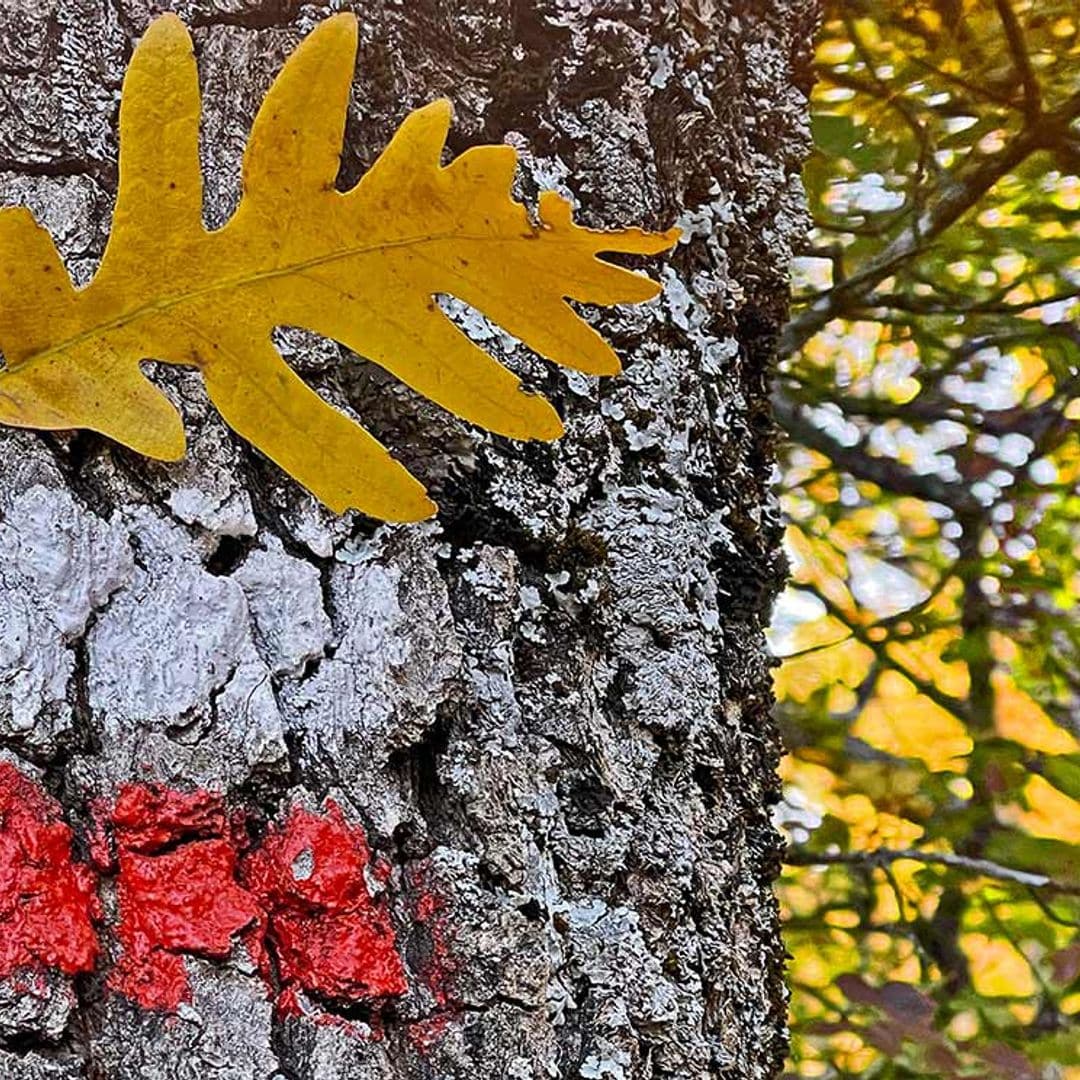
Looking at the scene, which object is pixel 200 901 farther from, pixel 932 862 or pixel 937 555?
pixel 937 555

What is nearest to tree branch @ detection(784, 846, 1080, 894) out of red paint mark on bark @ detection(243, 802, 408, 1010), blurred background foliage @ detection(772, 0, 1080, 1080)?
blurred background foliage @ detection(772, 0, 1080, 1080)

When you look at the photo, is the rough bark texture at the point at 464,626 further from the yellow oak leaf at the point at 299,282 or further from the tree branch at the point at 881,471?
the tree branch at the point at 881,471

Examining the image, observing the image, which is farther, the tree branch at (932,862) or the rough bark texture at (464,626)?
the tree branch at (932,862)

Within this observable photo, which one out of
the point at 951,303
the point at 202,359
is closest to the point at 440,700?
the point at 202,359

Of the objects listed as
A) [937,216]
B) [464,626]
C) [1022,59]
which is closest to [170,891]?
[464,626]

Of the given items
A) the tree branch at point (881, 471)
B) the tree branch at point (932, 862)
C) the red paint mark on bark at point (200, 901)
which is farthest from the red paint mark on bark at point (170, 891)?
the tree branch at point (881, 471)

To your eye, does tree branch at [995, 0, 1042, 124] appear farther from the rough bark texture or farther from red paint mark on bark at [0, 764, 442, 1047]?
red paint mark on bark at [0, 764, 442, 1047]
